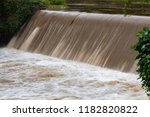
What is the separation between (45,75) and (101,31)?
10.2ft

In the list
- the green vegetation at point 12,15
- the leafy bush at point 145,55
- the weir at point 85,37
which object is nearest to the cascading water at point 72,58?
the weir at point 85,37

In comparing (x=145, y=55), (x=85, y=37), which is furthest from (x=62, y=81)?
(x=145, y=55)

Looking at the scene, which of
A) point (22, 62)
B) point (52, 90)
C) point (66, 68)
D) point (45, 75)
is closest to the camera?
point (52, 90)

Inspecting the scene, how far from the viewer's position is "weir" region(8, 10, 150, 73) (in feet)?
42.6

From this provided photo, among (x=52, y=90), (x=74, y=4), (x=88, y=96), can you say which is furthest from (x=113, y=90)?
(x=74, y=4)

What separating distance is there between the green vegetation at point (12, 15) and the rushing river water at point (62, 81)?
449cm

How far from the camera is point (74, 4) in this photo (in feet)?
71.7

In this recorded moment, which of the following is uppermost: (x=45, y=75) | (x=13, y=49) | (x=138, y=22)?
(x=138, y=22)

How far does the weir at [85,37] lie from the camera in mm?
12992

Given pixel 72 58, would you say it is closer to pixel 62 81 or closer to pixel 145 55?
pixel 62 81

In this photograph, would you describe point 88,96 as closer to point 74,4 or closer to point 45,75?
point 45,75

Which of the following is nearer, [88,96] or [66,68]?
[88,96]

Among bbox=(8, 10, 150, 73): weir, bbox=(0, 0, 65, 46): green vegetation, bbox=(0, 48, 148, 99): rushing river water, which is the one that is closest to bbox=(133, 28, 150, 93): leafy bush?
bbox=(0, 48, 148, 99): rushing river water

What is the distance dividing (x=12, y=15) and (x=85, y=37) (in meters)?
5.07
